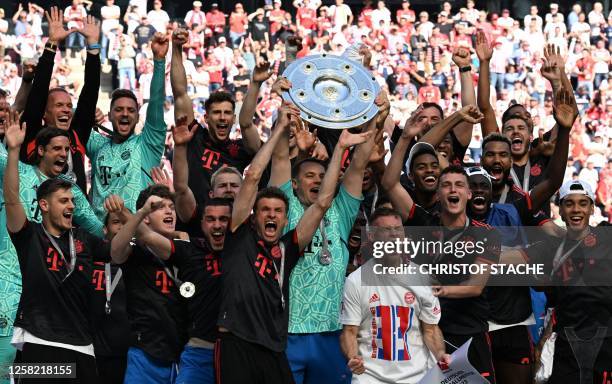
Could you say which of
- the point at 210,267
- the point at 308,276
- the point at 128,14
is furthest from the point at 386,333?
the point at 128,14

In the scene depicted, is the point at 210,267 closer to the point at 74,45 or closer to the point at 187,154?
the point at 187,154

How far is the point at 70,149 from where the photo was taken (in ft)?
29.0

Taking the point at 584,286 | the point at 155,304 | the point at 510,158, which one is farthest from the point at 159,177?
the point at 584,286

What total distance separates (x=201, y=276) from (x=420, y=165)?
5.94ft

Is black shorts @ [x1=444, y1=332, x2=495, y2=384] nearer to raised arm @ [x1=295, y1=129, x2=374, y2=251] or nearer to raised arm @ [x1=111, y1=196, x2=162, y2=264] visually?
raised arm @ [x1=295, y1=129, x2=374, y2=251]

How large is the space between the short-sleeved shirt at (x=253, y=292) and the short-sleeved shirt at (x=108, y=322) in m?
1.23

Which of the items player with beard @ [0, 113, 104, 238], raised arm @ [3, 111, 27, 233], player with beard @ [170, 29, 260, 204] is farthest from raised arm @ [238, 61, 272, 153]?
raised arm @ [3, 111, 27, 233]

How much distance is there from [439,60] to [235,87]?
4.54m

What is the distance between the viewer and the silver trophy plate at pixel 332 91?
8.27 meters

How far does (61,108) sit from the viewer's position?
29.5 feet

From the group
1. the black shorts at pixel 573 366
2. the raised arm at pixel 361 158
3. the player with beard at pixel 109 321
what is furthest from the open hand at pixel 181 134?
the black shorts at pixel 573 366

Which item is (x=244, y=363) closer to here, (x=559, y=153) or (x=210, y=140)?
(x=210, y=140)

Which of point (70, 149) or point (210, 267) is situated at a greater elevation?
point (70, 149)

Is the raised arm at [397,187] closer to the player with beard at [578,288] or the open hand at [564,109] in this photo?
the player with beard at [578,288]
